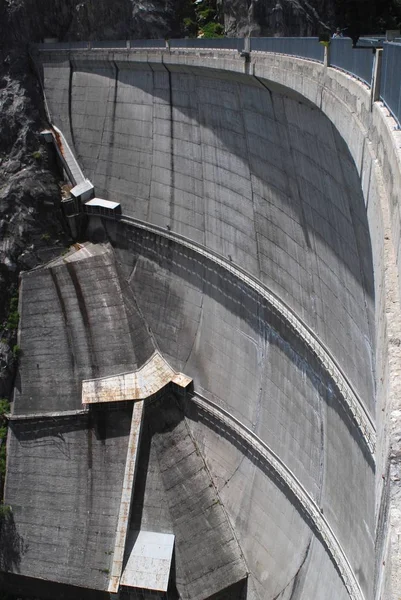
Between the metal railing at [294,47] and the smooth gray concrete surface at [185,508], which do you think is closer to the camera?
the metal railing at [294,47]

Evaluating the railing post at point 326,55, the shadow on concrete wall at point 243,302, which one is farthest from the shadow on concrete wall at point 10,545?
the railing post at point 326,55

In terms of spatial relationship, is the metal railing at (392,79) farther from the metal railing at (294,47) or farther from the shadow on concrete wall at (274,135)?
the metal railing at (294,47)

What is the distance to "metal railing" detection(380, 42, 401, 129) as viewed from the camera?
7.52 m

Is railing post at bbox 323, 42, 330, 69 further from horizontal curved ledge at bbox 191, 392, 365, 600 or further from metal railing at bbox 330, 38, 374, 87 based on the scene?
horizontal curved ledge at bbox 191, 392, 365, 600

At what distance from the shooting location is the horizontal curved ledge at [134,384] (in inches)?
923

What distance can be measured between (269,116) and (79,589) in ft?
53.9

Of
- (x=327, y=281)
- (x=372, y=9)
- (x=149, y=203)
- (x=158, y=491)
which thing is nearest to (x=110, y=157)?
(x=149, y=203)

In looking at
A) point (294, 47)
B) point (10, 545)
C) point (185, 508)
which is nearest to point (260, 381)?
point (185, 508)

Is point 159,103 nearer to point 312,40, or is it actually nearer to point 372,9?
point 372,9

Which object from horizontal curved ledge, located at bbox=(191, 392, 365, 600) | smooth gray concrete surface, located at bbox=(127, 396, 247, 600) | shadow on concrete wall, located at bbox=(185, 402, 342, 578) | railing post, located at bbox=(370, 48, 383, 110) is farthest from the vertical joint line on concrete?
railing post, located at bbox=(370, 48, 383, 110)

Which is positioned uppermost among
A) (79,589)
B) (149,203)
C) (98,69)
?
(98,69)

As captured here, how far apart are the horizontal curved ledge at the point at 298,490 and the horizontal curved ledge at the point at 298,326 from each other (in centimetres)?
342

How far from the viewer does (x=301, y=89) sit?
1462 centimetres

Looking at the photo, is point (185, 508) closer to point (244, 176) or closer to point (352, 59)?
point (244, 176)
